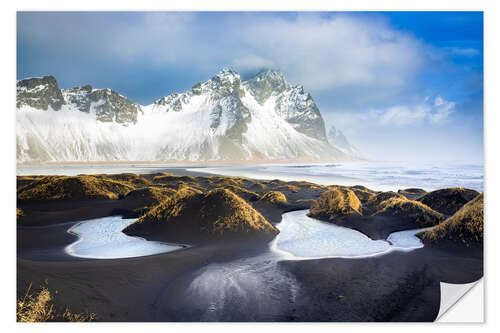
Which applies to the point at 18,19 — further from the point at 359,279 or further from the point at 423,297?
the point at 423,297

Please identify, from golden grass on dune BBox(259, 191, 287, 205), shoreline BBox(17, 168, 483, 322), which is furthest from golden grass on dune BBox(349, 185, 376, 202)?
shoreline BBox(17, 168, 483, 322)

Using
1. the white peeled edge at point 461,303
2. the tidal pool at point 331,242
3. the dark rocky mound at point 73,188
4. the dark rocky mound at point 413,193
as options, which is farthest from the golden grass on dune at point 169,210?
the dark rocky mound at point 413,193

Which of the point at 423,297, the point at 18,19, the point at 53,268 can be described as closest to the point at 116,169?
the point at 18,19

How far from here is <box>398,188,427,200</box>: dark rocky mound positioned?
18.0 ft

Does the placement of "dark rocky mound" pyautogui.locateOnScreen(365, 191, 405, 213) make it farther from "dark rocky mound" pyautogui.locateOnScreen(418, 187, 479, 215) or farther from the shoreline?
the shoreline

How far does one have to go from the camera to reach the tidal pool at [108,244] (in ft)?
12.1

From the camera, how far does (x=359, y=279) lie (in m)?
3.14

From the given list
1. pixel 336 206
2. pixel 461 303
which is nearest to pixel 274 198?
pixel 336 206

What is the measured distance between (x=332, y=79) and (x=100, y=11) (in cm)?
502

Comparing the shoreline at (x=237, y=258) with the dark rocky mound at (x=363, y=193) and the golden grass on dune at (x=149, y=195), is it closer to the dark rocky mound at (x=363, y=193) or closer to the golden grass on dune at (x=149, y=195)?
the golden grass on dune at (x=149, y=195)

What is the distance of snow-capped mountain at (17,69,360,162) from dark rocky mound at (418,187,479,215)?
271 cm

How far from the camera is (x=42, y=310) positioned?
2.67 metres

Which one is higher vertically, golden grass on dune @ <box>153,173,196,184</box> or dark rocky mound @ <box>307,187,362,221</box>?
golden grass on dune @ <box>153,173,196,184</box>
